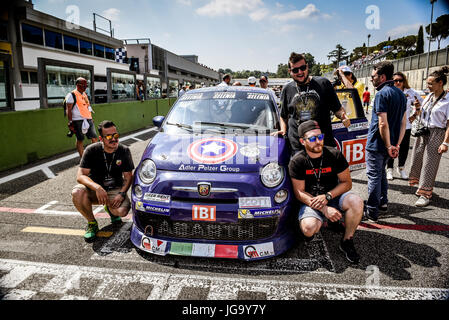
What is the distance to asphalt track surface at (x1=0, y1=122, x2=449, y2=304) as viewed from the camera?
2.32m

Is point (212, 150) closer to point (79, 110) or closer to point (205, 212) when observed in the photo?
point (205, 212)

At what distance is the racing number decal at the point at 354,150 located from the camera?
13.6ft

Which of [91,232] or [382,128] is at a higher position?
[382,128]

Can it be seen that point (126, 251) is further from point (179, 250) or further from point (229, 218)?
point (229, 218)

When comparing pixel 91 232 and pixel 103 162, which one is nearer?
pixel 91 232

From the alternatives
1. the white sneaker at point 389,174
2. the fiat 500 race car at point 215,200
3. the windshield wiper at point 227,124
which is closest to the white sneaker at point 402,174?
the white sneaker at point 389,174

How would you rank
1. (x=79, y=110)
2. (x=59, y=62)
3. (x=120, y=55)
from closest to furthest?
1. (x=79, y=110)
2. (x=59, y=62)
3. (x=120, y=55)

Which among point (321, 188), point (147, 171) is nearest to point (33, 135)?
point (147, 171)

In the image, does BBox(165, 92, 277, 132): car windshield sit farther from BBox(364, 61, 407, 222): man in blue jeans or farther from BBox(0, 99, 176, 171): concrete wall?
BBox(0, 99, 176, 171): concrete wall

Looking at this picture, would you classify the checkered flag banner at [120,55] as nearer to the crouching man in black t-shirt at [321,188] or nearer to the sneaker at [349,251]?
the crouching man in black t-shirt at [321,188]

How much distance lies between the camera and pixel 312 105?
3408 millimetres

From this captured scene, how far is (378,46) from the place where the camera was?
103750 mm

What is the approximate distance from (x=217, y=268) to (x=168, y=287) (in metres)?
0.47
